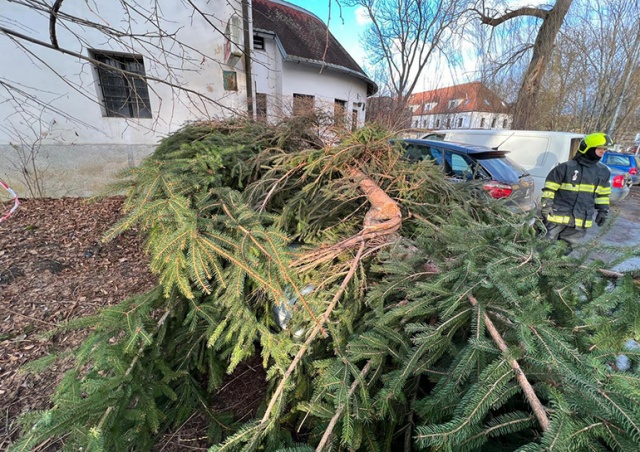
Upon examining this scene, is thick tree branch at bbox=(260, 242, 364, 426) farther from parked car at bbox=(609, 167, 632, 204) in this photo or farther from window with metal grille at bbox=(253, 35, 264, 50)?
window with metal grille at bbox=(253, 35, 264, 50)

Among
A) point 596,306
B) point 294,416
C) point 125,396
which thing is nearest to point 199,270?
point 125,396

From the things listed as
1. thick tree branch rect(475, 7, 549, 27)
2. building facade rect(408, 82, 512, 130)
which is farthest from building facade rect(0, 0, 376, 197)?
building facade rect(408, 82, 512, 130)

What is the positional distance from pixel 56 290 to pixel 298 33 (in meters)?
13.8

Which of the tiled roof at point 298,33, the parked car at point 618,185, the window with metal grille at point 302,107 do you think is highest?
the tiled roof at point 298,33

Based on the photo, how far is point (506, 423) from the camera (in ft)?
2.56

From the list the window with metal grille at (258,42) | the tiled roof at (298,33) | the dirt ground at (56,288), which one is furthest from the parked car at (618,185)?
the window with metal grille at (258,42)

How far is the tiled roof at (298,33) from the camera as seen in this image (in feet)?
36.0

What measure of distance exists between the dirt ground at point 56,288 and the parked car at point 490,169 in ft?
4.62

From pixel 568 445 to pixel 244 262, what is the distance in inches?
47.7

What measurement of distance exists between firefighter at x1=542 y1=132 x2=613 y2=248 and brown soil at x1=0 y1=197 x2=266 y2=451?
425 cm

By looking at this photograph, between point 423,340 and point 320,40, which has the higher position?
point 320,40

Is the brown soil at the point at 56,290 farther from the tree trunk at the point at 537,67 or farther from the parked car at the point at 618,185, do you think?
the tree trunk at the point at 537,67

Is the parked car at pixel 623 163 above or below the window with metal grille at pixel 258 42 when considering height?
below

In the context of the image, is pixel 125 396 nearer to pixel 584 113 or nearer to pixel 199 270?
pixel 199 270
